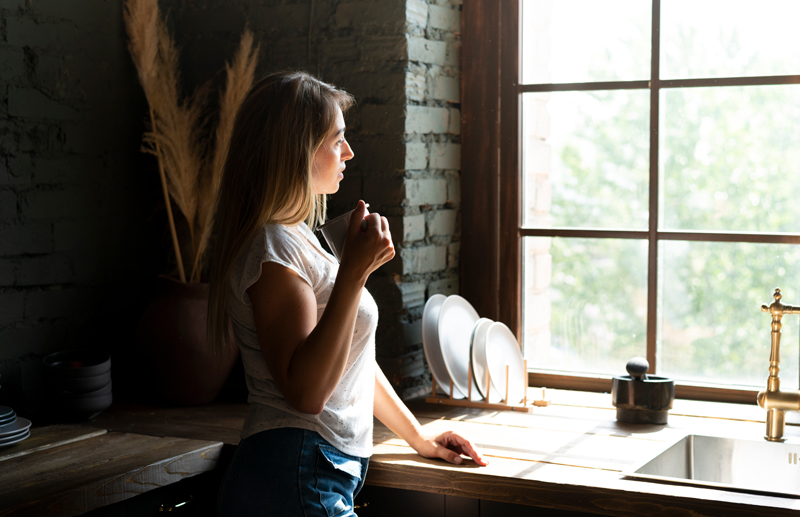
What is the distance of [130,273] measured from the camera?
2.48m

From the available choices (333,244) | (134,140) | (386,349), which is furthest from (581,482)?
(134,140)

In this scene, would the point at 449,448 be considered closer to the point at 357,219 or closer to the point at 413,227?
the point at 357,219

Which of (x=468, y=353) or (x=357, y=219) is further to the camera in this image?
(x=468, y=353)

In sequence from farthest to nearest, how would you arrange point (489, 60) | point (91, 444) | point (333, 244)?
1. point (489, 60)
2. point (91, 444)
3. point (333, 244)

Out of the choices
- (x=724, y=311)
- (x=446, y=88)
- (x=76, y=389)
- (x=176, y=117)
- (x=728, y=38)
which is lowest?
(x=76, y=389)

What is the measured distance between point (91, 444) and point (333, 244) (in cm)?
84

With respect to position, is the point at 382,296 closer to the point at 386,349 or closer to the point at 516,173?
the point at 386,349

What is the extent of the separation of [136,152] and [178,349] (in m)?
0.68

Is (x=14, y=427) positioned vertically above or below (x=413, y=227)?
below

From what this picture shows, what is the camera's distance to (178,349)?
7.25 ft

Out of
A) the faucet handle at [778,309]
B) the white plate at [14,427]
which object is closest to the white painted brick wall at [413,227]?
the faucet handle at [778,309]

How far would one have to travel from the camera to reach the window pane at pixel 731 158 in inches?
90.0

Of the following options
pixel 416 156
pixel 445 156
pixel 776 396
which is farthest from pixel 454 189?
pixel 776 396

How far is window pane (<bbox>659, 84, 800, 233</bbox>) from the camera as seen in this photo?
2285 mm
